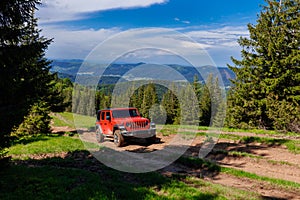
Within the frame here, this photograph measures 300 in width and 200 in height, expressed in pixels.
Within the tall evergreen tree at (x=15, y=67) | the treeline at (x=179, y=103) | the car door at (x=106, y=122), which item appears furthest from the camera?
the treeline at (x=179, y=103)

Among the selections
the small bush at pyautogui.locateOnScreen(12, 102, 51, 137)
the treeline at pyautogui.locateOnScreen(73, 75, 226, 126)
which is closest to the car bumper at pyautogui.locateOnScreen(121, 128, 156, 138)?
the small bush at pyautogui.locateOnScreen(12, 102, 51, 137)

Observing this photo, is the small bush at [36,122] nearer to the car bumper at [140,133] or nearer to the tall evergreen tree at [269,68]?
the car bumper at [140,133]

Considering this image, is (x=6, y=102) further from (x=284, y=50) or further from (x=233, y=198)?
(x=284, y=50)

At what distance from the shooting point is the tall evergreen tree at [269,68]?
103ft

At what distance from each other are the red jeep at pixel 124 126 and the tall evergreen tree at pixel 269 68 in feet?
57.9

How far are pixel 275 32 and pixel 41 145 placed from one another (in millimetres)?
29941

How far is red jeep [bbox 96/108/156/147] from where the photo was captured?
53.6 feet

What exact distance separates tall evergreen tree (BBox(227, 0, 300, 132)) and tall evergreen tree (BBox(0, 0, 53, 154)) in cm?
2615

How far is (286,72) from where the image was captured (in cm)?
3111

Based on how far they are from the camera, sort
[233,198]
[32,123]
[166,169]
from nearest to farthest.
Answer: [233,198] → [166,169] → [32,123]

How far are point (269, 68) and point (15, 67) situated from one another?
31244 mm

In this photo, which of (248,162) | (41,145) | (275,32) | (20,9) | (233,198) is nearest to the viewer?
(233,198)

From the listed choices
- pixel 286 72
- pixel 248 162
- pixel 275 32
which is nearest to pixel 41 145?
pixel 248 162

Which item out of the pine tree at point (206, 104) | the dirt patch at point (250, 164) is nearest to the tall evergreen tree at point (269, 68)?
the dirt patch at point (250, 164)
